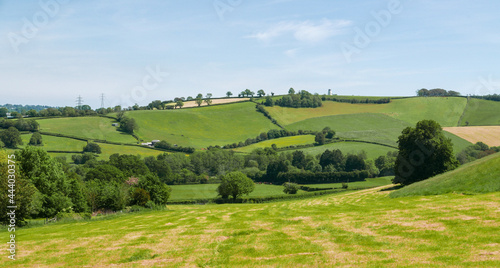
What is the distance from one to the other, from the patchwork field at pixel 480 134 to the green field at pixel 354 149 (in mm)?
31516

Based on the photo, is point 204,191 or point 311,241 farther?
→ point 204,191

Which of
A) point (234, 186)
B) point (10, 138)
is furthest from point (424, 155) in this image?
point (10, 138)

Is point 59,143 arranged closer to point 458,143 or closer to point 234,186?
point 234,186

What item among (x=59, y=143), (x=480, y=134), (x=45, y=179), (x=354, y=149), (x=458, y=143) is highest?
(x=480, y=134)

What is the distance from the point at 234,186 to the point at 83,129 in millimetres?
111387

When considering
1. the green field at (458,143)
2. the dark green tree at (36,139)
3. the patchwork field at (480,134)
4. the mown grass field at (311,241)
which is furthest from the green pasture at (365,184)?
the dark green tree at (36,139)

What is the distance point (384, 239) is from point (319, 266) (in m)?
6.49

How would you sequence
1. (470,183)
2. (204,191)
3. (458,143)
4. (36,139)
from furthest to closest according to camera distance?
(36,139) → (458,143) → (204,191) → (470,183)

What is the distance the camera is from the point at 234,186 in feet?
365

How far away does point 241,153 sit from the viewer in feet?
617

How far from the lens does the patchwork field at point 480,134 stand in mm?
157712

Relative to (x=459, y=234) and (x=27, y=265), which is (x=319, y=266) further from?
(x=27, y=265)

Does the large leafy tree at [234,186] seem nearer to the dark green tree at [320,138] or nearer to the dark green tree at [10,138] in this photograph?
the dark green tree at [320,138]

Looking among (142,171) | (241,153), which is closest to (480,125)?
(241,153)
